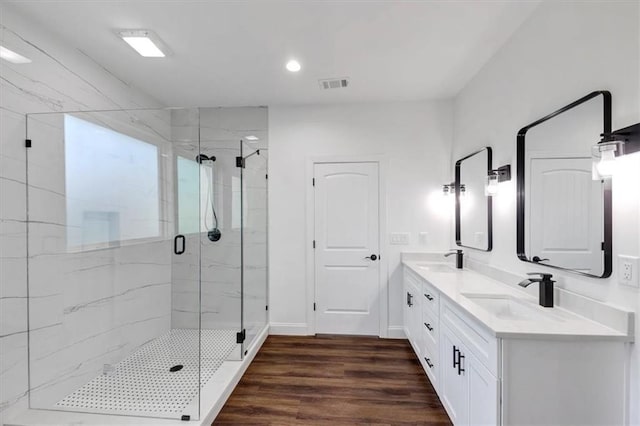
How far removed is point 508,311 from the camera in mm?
2031

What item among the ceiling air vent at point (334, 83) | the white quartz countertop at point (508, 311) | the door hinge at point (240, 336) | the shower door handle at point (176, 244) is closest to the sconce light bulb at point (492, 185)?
the white quartz countertop at point (508, 311)

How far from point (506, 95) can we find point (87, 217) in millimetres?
3431

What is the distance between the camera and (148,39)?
2.23 metres

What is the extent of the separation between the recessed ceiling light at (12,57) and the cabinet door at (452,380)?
3318 mm

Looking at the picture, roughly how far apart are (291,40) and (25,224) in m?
2.24

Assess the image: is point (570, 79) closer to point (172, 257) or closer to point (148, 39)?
point (148, 39)

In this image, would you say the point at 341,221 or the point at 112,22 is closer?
the point at 112,22

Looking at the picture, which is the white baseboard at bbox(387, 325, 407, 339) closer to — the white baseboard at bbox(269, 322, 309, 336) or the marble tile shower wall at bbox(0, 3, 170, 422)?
the white baseboard at bbox(269, 322, 309, 336)

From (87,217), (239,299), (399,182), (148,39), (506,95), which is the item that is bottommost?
(239,299)

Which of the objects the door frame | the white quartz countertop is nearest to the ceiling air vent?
the door frame

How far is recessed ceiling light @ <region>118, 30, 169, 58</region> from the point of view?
2.18 meters

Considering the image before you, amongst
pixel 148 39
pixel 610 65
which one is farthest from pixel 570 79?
pixel 148 39

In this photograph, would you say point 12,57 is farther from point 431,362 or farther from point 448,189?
point 448,189

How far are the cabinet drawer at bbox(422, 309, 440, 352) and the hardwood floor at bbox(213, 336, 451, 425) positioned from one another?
15.8 inches
